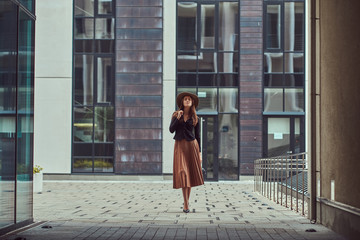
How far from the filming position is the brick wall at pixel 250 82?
23.4 metres

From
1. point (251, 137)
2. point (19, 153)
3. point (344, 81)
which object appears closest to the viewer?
point (344, 81)

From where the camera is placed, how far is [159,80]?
23.8 metres

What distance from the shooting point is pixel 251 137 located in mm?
23391

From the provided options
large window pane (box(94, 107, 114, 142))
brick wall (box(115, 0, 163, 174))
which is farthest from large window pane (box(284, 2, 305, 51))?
large window pane (box(94, 107, 114, 142))

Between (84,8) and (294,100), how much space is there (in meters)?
8.17

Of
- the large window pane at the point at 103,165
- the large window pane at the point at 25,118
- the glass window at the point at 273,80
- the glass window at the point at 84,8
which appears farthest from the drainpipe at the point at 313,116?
the glass window at the point at 84,8

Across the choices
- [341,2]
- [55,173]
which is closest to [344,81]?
[341,2]

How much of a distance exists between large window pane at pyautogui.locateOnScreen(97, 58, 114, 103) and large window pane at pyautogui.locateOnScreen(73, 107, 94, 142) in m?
0.63

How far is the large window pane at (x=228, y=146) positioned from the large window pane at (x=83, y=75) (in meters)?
4.86

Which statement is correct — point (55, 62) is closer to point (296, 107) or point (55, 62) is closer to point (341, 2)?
point (296, 107)

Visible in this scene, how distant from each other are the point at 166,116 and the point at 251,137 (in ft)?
10.2

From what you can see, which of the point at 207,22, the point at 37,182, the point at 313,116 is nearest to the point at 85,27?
the point at 207,22

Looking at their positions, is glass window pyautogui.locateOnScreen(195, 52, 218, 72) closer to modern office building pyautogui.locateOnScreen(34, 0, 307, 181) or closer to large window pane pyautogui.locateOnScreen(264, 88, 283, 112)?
modern office building pyautogui.locateOnScreen(34, 0, 307, 181)

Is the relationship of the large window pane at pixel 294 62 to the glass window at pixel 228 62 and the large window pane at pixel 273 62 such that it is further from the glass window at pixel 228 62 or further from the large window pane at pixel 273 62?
the glass window at pixel 228 62
